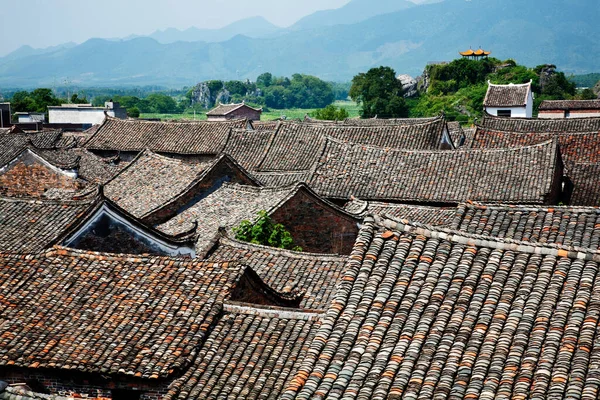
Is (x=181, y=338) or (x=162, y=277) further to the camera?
(x=162, y=277)

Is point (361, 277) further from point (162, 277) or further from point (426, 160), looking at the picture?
point (426, 160)

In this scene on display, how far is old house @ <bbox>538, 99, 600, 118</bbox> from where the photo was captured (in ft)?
240

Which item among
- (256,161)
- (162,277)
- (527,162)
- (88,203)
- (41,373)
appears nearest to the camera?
(41,373)

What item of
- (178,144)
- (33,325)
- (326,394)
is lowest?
(178,144)

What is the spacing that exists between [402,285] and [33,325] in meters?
7.17

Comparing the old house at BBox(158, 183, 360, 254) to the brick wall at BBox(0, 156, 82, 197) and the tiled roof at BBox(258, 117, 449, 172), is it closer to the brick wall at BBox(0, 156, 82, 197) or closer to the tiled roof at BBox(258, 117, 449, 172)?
the brick wall at BBox(0, 156, 82, 197)

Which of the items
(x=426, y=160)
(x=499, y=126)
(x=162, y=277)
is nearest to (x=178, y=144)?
(x=499, y=126)

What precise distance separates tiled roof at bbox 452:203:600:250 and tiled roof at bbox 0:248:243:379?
4.62 metres

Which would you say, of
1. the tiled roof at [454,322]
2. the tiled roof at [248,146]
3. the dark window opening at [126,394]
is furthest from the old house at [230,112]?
the tiled roof at [454,322]

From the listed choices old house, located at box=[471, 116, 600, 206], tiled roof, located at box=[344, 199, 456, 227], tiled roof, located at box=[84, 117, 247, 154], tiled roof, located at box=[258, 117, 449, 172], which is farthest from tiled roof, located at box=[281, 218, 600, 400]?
tiled roof, located at box=[84, 117, 247, 154]

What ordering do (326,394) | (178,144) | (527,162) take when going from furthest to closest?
(178,144) → (527,162) → (326,394)

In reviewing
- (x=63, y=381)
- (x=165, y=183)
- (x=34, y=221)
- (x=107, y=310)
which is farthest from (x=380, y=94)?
(x=63, y=381)

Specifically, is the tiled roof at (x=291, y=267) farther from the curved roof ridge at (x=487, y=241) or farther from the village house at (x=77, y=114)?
the village house at (x=77, y=114)

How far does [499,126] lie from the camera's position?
1842 inches
